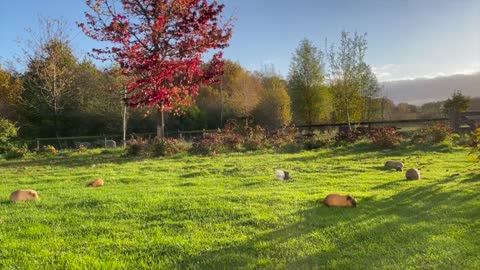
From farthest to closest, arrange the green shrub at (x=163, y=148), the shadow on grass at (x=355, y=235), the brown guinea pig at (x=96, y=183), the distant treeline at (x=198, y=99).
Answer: the distant treeline at (x=198, y=99), the green shrub at (x=163, y=148), the brown guinea pig at (x=96, y=183), the shadow on grass at (x=355, y=235)

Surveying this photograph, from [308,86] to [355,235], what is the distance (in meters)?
26.0

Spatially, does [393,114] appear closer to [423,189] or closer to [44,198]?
[423,189]

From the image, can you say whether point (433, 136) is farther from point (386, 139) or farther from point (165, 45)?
point (165, 45)

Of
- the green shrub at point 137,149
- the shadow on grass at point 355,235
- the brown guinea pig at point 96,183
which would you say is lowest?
the shadow on grass at point 355,235

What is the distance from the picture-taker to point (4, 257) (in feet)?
11.7

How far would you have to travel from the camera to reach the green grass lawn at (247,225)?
3.41m

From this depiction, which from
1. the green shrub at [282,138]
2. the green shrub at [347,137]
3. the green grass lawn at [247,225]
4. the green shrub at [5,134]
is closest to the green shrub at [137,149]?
the green shrub at [282,138]

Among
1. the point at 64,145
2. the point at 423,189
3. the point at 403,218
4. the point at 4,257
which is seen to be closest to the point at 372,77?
the point at 64,145

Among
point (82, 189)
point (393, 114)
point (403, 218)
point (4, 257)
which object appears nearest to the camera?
point (4, 257)

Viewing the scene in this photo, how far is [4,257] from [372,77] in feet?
91.9

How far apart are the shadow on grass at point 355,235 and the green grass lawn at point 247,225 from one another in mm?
11

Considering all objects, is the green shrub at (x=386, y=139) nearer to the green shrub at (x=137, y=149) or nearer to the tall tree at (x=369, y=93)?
the green shrub at (x=137, y=149)

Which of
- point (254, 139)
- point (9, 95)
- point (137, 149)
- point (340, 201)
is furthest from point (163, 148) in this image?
point (9, 95)

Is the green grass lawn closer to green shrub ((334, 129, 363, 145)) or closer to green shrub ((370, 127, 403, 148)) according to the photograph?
green shrub ((370, 127, 403, 148))
